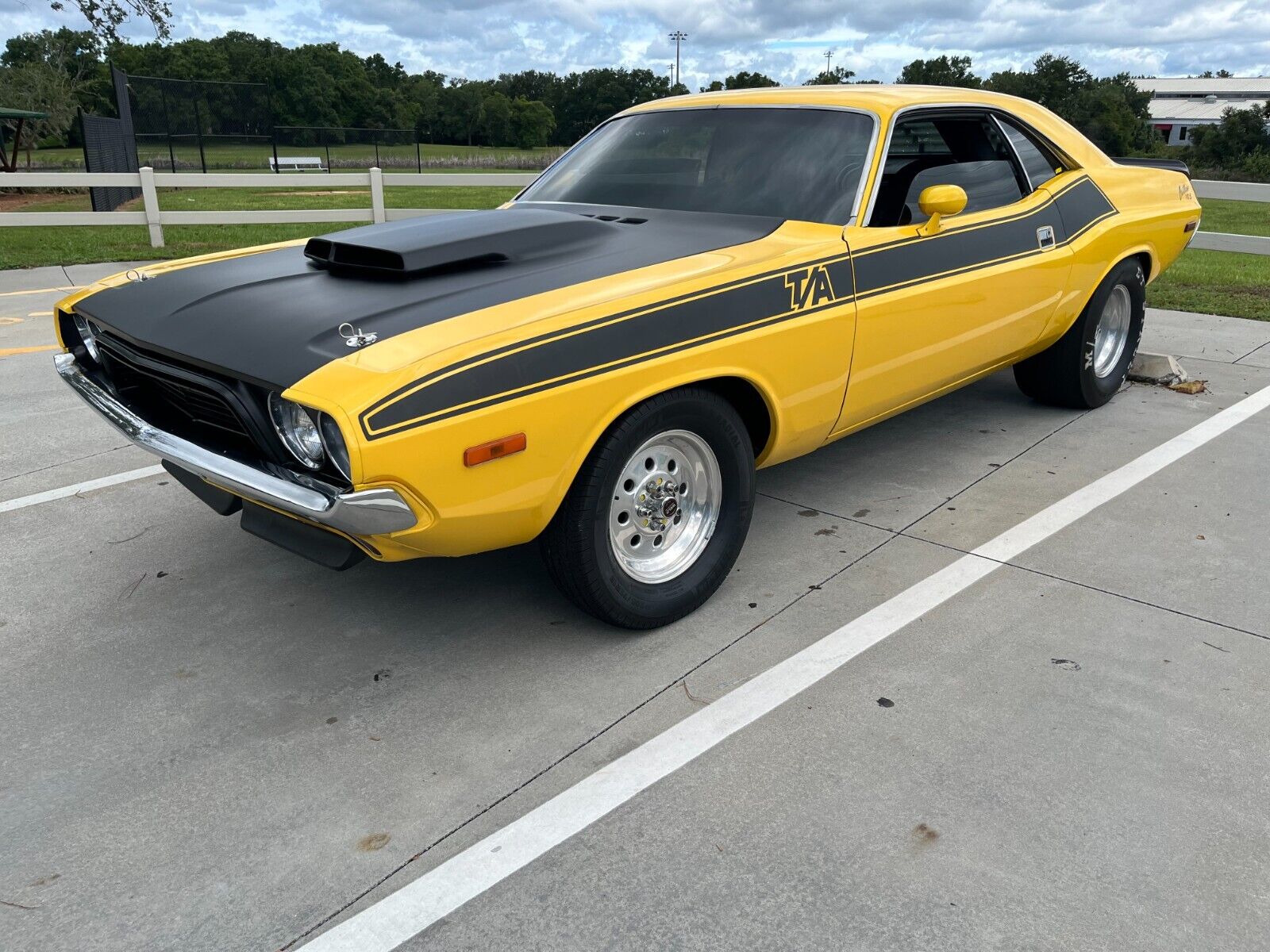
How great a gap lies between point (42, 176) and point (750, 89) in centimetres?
947

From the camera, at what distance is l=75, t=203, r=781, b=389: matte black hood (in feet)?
9.12

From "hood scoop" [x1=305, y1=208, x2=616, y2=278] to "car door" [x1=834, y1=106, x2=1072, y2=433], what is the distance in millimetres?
1016

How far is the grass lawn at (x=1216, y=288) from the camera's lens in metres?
8.28

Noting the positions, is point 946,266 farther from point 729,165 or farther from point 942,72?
point 942,72

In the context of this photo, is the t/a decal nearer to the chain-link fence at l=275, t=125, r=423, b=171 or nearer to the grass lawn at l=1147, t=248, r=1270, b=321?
the grass lawn at l=1147, t=248, r=1270, b=321

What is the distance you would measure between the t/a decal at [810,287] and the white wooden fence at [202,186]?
8.22 metres

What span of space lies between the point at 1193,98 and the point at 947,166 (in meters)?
112

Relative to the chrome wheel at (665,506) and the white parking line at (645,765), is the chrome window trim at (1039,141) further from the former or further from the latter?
the chrome wheel at (665,506)

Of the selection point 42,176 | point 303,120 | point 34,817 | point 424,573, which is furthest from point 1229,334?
point 303,120

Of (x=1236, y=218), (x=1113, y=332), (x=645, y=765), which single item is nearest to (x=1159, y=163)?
(x=1113, y=332)

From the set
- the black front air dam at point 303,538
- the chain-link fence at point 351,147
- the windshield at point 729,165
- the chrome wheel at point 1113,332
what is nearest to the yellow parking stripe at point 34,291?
the windshield at point 729,165

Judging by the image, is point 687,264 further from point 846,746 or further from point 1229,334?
point 1229,334

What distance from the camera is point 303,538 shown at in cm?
283

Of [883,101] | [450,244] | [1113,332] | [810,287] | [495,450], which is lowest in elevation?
[1113,332]
